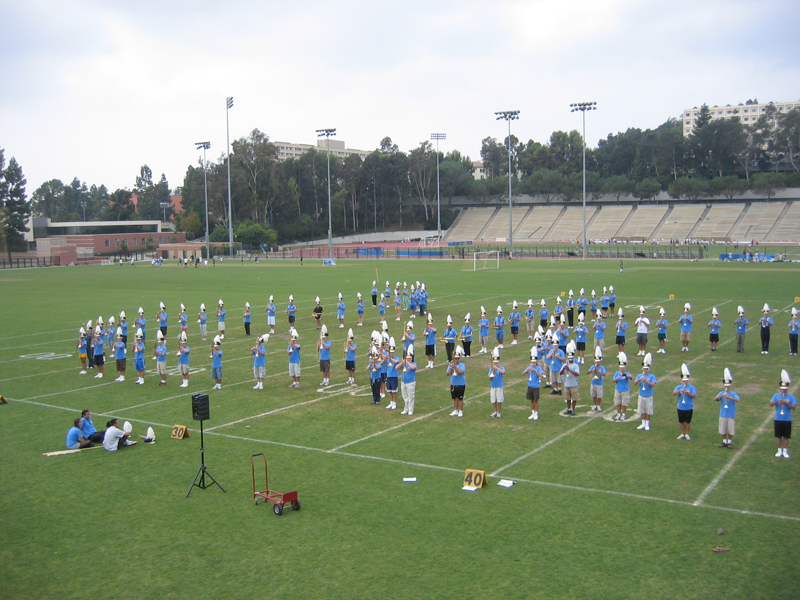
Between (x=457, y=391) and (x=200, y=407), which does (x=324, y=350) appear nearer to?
(x=457, y=391)

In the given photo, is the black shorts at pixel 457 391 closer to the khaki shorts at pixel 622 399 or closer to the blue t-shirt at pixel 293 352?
the khaki shorts at pixel 622 399

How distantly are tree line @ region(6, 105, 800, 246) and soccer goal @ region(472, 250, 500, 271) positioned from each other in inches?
1449

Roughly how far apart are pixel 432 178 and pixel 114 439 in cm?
11882

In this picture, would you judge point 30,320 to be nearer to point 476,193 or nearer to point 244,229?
point 244,229

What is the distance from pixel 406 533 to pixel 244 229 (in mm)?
98106

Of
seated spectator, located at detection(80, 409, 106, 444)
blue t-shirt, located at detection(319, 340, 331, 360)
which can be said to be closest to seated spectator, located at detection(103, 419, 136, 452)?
seated spectator, located at detection(80, 409, 106, 444)

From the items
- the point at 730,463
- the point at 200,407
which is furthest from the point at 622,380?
the point at 200,407

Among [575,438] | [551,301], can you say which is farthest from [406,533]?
[551,301]

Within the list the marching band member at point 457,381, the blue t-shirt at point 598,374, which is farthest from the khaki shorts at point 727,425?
the marching band member at point 457,381

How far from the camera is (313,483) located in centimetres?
1171

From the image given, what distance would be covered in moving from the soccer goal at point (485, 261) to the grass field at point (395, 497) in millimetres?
46173

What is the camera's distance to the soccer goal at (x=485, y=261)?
67438 mm

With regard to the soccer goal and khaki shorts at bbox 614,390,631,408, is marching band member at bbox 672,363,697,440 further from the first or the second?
the soccer goal

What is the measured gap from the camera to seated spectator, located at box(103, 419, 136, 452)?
45.0 feet
